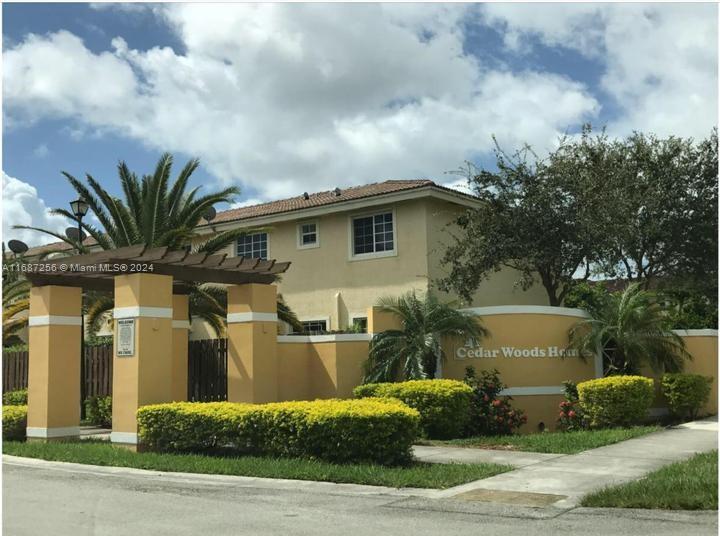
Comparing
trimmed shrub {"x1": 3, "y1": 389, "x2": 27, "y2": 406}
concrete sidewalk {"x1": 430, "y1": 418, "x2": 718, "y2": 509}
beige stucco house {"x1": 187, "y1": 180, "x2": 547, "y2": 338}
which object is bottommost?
concrete sidewalk {"x1": 430, "y1": 418, "x2": 718, "y2": 509}

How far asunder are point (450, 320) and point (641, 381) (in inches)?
157

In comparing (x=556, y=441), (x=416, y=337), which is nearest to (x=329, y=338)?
(x=416, y=337)

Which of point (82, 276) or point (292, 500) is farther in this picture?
point (82, 276)

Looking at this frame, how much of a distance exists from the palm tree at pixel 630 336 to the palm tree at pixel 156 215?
25.8 ft

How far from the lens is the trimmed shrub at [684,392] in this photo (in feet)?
56.6

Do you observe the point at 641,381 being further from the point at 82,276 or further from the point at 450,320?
the point at 82,276

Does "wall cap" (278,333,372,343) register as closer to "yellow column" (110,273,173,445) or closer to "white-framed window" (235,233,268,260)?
"yellow column" (110,273,173,445)

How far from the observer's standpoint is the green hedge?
1472 cm

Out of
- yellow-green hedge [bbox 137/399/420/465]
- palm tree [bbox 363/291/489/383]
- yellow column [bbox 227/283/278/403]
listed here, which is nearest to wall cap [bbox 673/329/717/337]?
palm tree [bbox 363/291/489/383]

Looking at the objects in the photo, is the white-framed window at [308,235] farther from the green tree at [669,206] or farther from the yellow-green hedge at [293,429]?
the yellow-green hedge at [293,429]

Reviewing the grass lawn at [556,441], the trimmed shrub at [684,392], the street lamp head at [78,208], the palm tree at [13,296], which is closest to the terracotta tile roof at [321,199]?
the palm tree at [13,296]

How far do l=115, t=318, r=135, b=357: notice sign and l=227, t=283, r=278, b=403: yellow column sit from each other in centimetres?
224

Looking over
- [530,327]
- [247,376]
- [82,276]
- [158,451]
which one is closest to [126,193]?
[82,276]

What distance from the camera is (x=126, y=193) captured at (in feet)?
66.7
